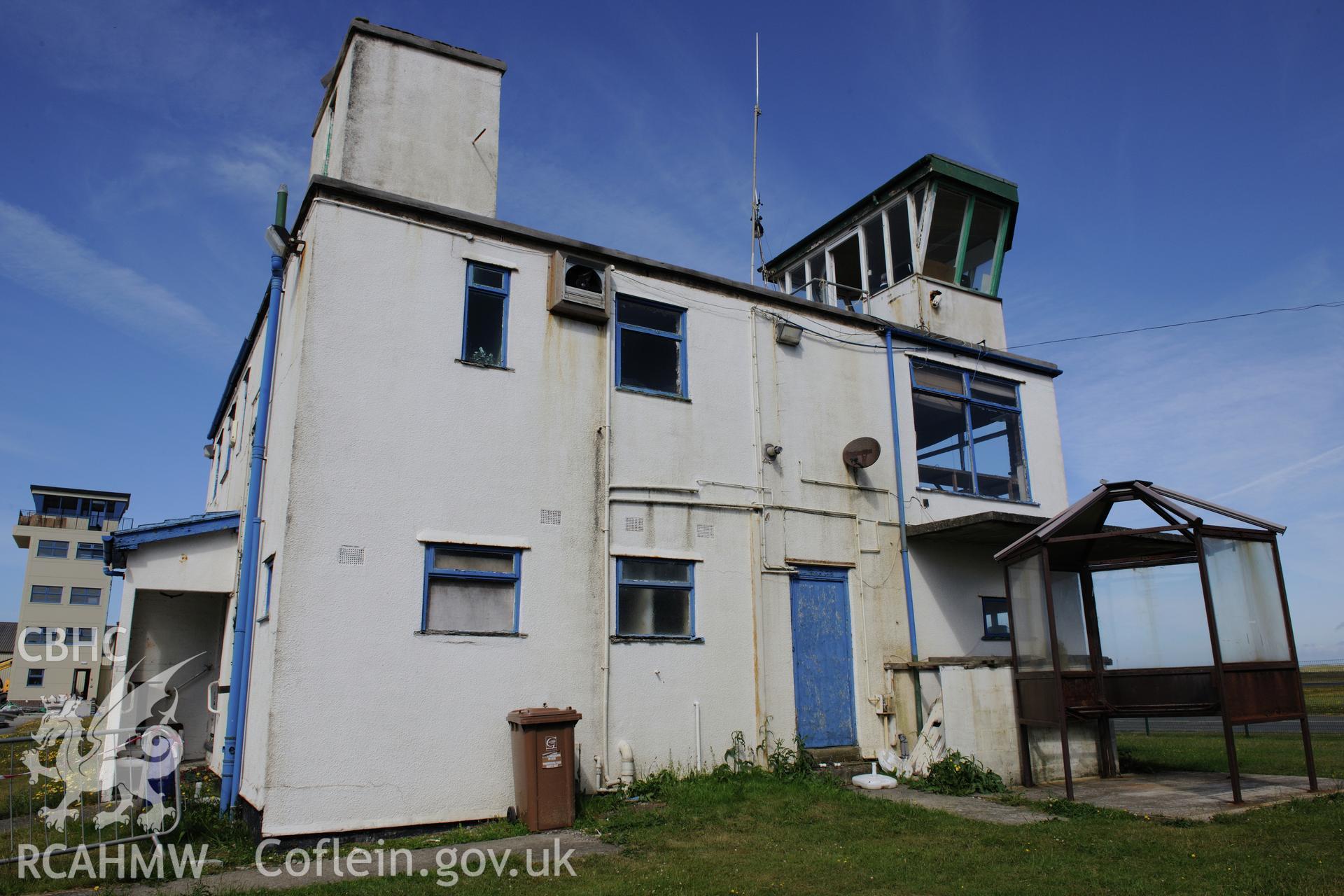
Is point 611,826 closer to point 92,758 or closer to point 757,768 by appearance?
point 757,768

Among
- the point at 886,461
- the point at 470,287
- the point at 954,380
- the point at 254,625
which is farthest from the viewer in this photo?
the point at 954,380

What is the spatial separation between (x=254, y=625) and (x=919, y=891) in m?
7.24

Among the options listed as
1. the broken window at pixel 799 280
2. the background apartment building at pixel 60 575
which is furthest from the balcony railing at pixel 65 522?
the broken window at pixel 799 280

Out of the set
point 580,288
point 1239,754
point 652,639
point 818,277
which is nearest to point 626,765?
point 652,639

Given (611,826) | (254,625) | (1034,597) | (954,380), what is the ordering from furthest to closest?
(954,380), (1034,597), (254,625), (611,826)

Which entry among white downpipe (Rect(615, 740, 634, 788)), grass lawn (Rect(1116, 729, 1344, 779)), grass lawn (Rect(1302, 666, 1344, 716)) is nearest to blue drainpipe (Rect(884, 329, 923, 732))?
grass lawn (Rect(1116, 729, 1344, 779))

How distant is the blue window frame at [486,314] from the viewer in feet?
33.2

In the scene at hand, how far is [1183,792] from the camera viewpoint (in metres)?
9.78

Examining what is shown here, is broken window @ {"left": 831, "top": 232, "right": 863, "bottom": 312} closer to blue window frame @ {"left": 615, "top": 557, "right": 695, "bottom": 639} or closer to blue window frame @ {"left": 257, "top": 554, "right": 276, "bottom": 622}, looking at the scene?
blue window frame @ {"left": 615, "top": 557, "right": 695, "bottom": 639}

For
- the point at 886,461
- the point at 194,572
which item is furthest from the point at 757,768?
the point at 194,572

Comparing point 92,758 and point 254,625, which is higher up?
point 254,625

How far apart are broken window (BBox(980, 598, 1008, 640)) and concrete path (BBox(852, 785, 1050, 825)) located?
3.82 m

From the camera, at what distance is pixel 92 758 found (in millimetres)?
10508

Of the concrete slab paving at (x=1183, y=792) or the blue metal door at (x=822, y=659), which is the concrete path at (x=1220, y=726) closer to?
the concrete slab paving at (x=1183, y=792)
